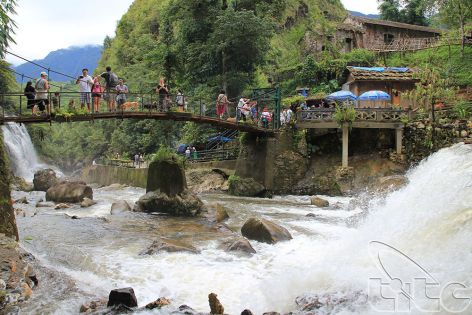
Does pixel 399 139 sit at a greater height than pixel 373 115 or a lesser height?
lesser

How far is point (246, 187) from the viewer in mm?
23875

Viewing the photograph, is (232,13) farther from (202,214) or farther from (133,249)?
(133,249)

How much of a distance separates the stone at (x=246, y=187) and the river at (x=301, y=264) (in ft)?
34.0

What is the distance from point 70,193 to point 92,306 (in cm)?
1573

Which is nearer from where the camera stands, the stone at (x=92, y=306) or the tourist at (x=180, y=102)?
the stone at (x=92, y=306)

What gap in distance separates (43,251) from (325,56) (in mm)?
36451

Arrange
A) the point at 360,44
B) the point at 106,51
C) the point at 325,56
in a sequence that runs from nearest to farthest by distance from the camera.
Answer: the point at 325,56 → the point at 360,44 → the point at 106,51

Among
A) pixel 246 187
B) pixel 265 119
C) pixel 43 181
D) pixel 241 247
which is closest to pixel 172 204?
pixel 241 247

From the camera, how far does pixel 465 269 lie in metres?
5.46

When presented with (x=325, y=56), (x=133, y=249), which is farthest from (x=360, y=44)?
(x=133, y=249)

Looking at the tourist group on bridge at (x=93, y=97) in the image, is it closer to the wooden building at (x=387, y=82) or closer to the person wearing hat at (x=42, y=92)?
the person wearing hat at (x=42, y=92)

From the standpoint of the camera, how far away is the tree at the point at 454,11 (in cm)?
3511

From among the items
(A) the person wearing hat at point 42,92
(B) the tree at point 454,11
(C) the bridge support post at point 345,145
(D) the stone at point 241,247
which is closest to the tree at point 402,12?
(B) the tree at point 454,11

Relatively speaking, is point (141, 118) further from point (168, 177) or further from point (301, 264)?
point (301, 264)
